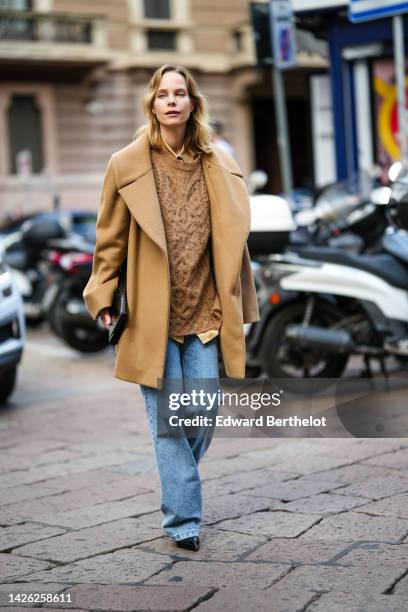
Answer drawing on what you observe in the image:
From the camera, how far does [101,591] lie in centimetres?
355

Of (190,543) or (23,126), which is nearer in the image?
(190,543)

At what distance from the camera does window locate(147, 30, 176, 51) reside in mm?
27484

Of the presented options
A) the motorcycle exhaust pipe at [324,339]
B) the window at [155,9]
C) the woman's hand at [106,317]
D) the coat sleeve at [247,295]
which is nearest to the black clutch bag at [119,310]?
the woman's hand at [106,317]

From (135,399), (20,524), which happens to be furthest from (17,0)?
(20,524)

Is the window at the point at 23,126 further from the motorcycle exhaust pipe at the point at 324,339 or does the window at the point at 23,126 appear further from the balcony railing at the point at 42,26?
the motorcycle exhaust pipe at the point at 324,339

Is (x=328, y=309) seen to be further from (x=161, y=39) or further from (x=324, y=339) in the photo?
(x=161, y=39)

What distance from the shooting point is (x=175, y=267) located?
13.1ft

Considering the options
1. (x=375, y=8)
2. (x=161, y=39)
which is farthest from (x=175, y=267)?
(x=161, y=39)

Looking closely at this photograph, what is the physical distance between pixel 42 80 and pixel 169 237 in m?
22.9

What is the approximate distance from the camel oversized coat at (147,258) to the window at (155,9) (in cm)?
2446

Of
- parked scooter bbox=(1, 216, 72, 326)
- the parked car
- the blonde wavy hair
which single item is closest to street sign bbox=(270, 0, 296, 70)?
parked scooter bbox=(1, 216, 72, 326)

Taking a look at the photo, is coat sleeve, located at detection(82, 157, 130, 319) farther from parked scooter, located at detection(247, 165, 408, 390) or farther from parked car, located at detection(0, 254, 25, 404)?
parked car, located at detection(0, 254, 25, 404)

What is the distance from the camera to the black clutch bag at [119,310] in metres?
3.98

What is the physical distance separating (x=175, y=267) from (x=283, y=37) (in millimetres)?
7655
